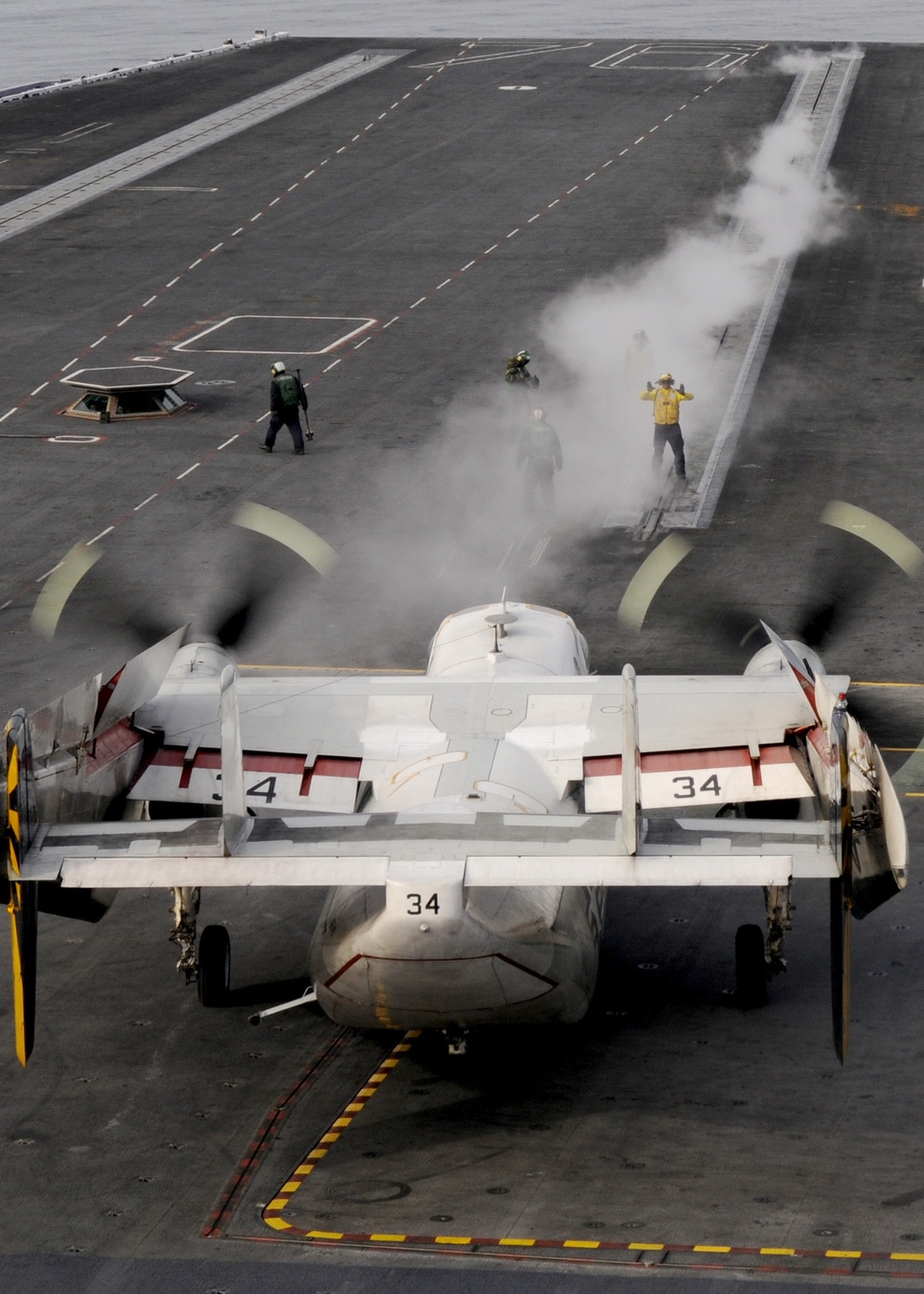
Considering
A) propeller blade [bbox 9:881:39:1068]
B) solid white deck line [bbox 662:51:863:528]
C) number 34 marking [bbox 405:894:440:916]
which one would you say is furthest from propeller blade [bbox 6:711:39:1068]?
solid white deck line [bbox 662:51:863:528]

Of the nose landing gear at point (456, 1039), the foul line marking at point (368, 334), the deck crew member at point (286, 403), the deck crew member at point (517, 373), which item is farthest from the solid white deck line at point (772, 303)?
the nose landing gear at point (456, 1039)

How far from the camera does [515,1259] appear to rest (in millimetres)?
17406

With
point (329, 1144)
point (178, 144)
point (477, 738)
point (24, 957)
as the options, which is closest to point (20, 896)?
point (24, 957)

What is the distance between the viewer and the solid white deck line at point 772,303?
43188 mm

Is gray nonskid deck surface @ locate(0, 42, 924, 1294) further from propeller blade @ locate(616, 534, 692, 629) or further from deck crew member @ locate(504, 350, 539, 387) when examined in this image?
deck crew member @ locate(504, 350, 539, 387)

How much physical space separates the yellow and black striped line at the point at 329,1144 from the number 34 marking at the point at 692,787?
13.4 ft

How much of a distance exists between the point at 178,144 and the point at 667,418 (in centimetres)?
4718

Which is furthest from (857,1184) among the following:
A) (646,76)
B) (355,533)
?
(646,76)

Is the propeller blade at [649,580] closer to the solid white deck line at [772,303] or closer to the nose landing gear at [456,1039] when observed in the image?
the nose landing gear at [456,1039]

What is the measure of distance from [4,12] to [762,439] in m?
158

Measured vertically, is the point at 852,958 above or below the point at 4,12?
below

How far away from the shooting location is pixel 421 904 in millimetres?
17562

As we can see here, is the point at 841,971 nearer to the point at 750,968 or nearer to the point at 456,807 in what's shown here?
the point at 456,807

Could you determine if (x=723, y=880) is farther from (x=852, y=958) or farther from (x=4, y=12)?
(x=4, y=12)
